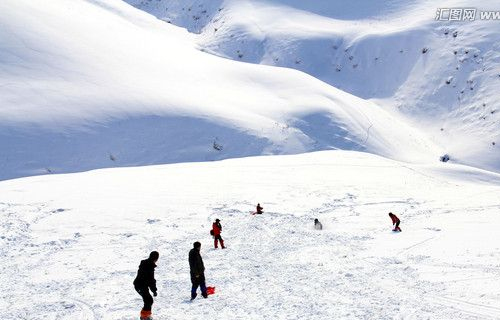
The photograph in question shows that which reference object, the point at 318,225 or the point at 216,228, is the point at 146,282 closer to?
the point at 216,228

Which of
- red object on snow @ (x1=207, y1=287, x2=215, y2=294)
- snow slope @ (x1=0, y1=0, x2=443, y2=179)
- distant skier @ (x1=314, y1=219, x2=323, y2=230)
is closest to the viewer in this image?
red object on snow @ (x1=207, y1=287, x2=215, y2=294)

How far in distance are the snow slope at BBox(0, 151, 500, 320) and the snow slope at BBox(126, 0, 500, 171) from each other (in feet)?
60.7

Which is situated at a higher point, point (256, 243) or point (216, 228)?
point (216, 228)

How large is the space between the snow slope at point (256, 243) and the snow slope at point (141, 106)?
3945 millimetres

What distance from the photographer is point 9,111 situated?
103ft

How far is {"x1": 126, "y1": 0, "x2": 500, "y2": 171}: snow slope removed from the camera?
4594 centimetres

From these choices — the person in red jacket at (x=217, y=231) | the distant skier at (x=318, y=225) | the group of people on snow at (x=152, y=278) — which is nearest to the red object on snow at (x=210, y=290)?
the group of people on snow at (x=152, y=278)

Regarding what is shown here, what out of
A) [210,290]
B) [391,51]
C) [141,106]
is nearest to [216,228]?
[210,290]

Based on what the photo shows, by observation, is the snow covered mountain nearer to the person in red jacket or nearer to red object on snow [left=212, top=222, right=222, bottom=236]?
the person in red jacket

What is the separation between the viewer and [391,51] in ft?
180

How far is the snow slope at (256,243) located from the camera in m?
11.9

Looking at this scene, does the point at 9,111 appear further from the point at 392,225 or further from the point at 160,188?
the point at 392,225

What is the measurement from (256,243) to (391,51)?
4248 cm

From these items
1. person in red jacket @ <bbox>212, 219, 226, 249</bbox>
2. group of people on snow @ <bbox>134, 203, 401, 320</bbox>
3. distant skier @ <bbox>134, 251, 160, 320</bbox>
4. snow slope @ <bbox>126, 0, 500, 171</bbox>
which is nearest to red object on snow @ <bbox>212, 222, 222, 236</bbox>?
person in red jacket @ <bbox>212, 219, 226, 249</bbox>
